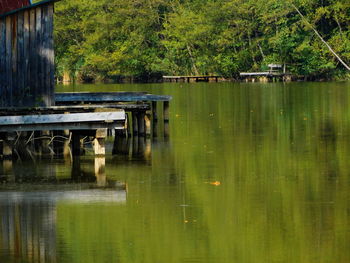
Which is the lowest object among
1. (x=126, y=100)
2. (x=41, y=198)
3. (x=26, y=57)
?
(x=41, y=198)

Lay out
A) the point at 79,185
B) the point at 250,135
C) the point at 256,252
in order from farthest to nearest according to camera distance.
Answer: the point at 250,135 → the point at 79,185 → the point at 256,252

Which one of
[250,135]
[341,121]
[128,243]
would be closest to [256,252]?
[128,243]

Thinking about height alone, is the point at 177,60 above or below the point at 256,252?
above

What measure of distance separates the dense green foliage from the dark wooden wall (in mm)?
59671

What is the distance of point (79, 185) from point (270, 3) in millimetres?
69948

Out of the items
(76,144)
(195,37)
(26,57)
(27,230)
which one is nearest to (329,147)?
(76,144)

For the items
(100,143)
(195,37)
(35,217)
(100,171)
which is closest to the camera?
(35,217)

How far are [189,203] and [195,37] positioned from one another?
7834 cm

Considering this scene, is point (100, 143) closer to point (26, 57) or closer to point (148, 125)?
point (26, 57)

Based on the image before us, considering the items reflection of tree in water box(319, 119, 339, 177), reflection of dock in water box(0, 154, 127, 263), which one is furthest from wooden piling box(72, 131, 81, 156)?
reflection of tree in water box(319, 119, 339, 177)

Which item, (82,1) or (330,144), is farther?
(82,1)

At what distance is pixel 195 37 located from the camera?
95.1m

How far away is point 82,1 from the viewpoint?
10088 centimetres

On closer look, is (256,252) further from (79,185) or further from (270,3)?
(270,3)
